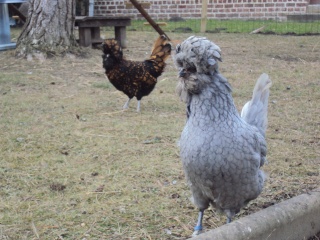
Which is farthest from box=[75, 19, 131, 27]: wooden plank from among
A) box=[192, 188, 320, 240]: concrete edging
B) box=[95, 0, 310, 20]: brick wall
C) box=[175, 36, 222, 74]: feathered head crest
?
box=[175, 36, 222, 74]: feathered head crest

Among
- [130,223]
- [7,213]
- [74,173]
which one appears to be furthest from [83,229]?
[74,173]

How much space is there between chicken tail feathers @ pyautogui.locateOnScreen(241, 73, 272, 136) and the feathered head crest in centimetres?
65

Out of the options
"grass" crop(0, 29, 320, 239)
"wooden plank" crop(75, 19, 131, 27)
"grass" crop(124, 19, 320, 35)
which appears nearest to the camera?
"grass" crop(0, 29, 320, 239)

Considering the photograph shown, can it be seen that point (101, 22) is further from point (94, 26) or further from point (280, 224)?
point (280, 224)

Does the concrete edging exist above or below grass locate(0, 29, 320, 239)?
above

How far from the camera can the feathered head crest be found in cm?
250

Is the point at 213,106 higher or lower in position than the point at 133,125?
higher

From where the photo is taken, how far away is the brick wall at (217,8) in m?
16.8

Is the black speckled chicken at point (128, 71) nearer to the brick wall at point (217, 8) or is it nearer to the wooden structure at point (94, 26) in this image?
the wooden structure at point (94, 26)

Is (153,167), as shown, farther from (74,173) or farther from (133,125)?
(133,125)

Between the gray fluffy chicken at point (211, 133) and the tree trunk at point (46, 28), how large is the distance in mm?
6565

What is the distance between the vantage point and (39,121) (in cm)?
543

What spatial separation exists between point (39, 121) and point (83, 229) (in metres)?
2.56

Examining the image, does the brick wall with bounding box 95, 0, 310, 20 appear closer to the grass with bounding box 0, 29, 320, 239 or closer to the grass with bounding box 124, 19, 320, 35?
the grass with bounding box 124, 19, 320, 35
